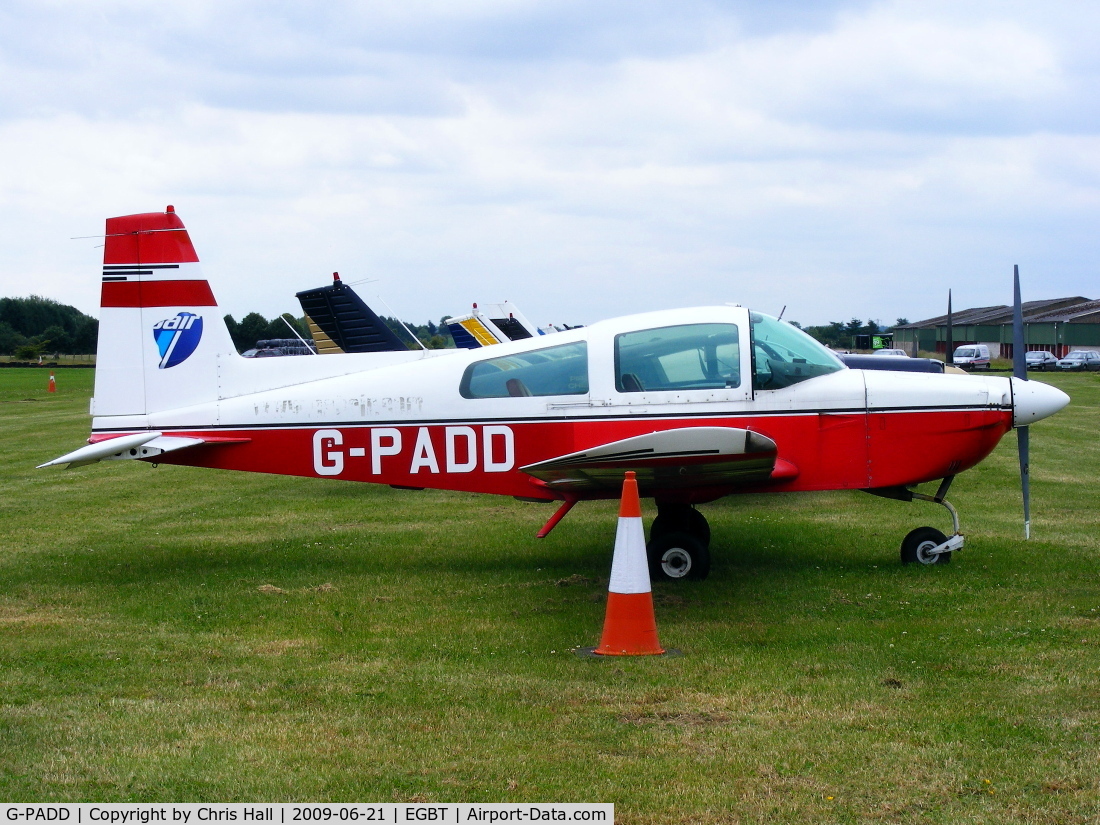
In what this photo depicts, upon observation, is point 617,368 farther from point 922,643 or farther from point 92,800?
point 92,800

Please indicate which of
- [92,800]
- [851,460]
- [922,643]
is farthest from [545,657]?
[851,460]

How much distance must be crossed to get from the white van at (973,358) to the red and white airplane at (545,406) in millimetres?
47228

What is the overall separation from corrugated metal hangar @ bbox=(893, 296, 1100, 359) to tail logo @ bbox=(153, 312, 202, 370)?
63818 mm

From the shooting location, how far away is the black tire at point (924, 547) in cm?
836

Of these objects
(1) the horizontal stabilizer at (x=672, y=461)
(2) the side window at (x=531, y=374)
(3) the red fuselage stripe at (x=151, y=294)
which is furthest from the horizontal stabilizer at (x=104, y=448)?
(1) the horizontal stabilizer at (x=672, y=461)

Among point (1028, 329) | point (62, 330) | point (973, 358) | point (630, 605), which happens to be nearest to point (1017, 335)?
point (630, 605)

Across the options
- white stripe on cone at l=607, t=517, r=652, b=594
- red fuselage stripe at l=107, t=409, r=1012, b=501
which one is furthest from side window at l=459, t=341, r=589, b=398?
white stripe on cone at l=607, t=517, r=652, b=594

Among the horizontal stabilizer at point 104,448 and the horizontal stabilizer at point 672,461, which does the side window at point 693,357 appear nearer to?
the horizontal stabilizer at point 672,461

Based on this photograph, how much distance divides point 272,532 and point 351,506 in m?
1.69

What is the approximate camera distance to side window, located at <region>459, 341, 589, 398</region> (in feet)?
26.9

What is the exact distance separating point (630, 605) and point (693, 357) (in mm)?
2581

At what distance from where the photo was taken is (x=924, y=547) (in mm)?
8359

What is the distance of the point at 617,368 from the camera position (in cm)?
811
